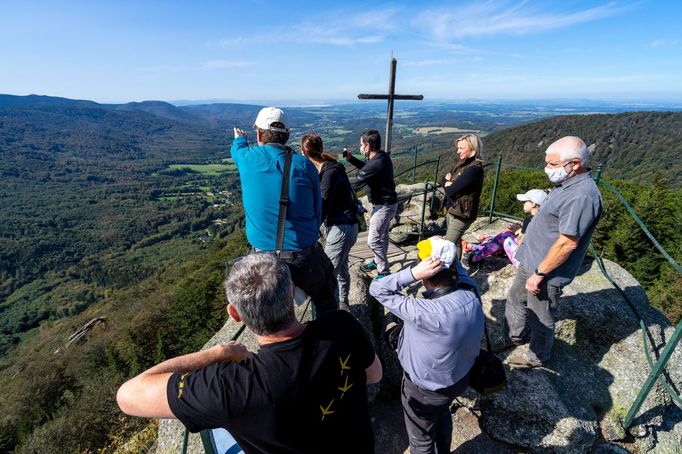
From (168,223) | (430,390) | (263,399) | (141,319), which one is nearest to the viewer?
(263,399)

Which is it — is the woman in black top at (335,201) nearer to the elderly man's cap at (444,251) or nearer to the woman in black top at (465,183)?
the woman in black top at (465,183)

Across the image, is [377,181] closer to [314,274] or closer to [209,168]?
[314,274]

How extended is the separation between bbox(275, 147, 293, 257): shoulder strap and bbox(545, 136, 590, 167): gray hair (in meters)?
2.29

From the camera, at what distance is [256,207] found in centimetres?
277

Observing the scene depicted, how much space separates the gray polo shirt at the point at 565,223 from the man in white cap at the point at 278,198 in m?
2.01

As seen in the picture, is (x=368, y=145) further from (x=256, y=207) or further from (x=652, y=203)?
(x=652, y=203)

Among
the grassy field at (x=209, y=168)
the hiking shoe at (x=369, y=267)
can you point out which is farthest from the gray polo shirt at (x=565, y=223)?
the grassy field at (x=209, y=168)

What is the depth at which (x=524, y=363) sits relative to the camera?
353cm

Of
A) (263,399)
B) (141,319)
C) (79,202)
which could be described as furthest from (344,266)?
(79,202)

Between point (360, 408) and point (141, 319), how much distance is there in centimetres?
2990

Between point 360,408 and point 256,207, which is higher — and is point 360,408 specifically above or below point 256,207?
below

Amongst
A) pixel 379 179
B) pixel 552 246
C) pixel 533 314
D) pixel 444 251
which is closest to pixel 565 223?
pixel 552 246

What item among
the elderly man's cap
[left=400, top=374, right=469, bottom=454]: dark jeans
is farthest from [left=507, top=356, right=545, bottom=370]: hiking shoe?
the elderly man's cap

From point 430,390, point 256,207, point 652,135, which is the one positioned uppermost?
point 256,207
